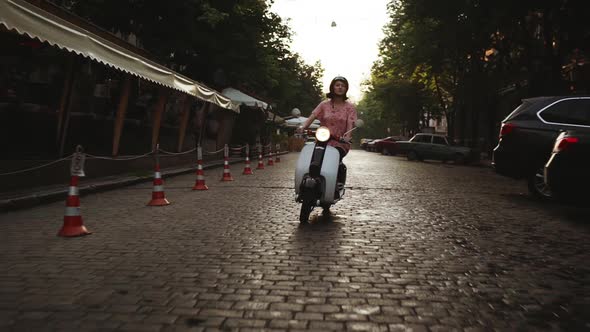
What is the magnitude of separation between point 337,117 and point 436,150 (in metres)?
23.3

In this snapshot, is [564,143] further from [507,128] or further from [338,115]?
[338,115]

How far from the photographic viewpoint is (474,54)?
80.0 ft

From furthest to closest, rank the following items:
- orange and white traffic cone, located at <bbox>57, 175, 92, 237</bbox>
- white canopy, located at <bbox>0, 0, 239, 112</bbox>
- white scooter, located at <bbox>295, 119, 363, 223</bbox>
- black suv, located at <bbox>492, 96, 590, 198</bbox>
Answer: black suv, located at <bbox>492, 96, 590, 198</bbox>, white canopy, located at <bbox>0, 0, 239, 112</bbox>, white scooter, located at <bbox>295, 119, 363, 223</bbox>, orange and white traffic cone, located at <bbox>57, 175, 92, 237</bbox>

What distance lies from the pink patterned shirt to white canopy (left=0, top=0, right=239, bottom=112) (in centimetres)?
447

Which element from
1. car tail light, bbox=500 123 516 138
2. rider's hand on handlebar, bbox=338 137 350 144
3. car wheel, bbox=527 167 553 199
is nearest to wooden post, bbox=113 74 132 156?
rider's hand on handlebar, bbox=338 137 350 144

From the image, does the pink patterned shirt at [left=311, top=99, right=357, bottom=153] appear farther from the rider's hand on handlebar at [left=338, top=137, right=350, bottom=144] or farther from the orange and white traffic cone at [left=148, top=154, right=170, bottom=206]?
the orange and white traffic cone at [left=148, top=154, right=170, bottom=206]

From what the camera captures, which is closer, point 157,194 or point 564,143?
point 564,143

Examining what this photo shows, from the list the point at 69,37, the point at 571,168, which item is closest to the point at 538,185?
the point at 571,168

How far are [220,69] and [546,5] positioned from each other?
12556mm

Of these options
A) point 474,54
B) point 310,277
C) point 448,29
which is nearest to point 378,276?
point 310,277

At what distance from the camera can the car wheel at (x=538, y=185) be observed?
9816mm

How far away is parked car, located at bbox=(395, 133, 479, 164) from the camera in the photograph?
2812 cm

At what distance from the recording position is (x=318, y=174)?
22.2ft

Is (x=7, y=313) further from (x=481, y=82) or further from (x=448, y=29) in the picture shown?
(x=481, y=82)
